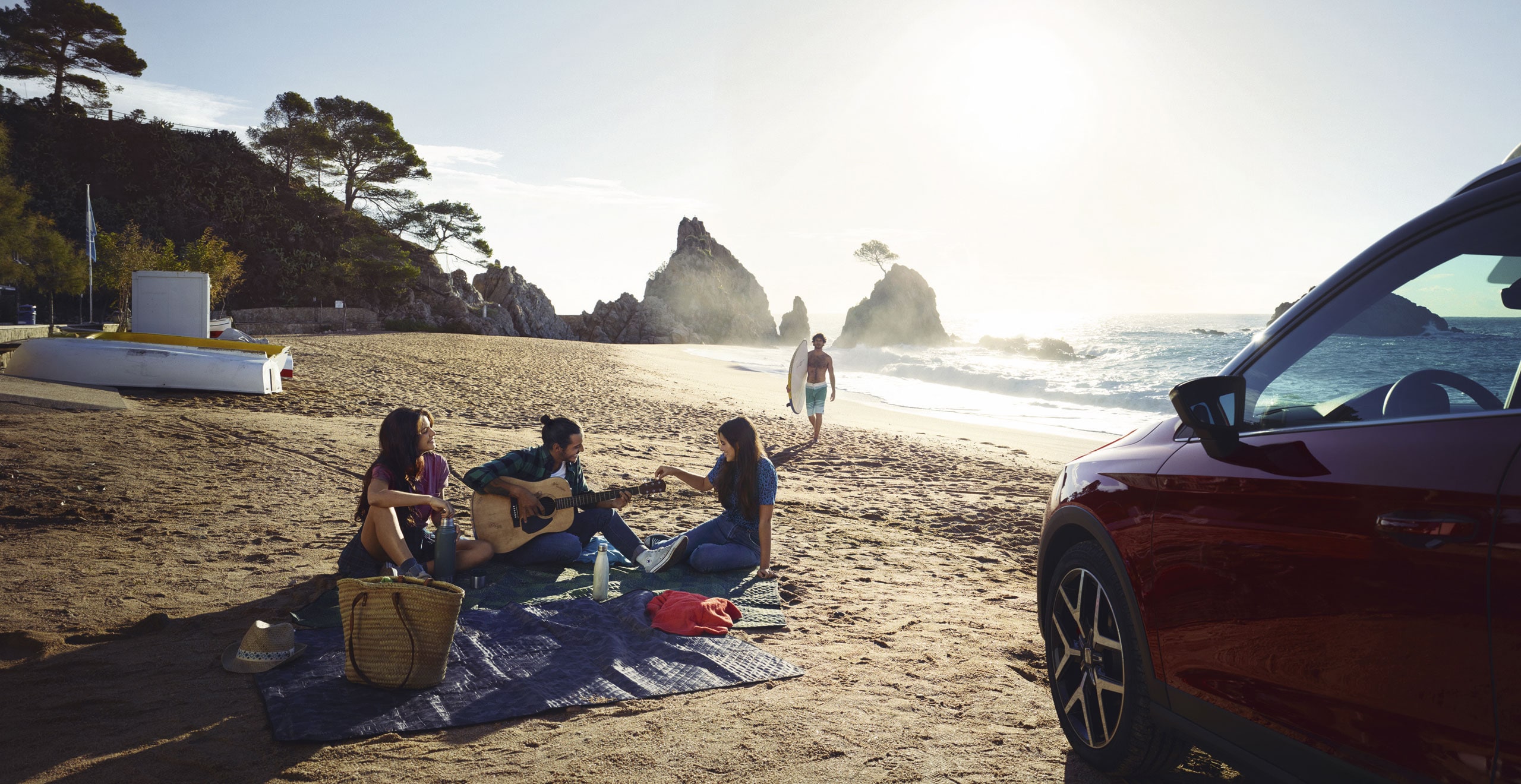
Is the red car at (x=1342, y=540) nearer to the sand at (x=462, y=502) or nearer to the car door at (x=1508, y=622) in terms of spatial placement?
the car door at (x=1508, y=622)

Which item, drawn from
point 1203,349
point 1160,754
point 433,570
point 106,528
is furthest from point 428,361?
point 1203,349

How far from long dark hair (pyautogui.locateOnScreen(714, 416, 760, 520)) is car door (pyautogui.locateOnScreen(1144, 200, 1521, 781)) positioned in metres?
3.46

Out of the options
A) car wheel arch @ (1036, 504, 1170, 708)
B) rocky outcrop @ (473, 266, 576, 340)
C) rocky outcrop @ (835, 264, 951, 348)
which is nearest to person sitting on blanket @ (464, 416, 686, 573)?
car wheel arch @ (1036, 504, 1170, 708)

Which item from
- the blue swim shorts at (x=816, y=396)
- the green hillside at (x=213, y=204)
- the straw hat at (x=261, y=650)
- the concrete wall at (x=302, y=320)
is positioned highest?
the green hillside at (x=213, y=204)

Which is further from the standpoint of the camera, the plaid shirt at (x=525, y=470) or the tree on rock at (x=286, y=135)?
the tree on rock at (x=286, y=135)

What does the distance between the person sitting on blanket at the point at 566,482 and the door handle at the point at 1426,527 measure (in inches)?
180

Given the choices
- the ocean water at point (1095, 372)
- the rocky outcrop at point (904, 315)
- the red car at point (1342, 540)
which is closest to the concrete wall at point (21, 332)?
the ocean water at point (1095, 372)

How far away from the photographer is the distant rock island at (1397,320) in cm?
208

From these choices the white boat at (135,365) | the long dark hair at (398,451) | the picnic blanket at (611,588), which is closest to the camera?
the picnic blanket at (611,588)

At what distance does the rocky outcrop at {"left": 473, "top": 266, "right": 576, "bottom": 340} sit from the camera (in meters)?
57.3

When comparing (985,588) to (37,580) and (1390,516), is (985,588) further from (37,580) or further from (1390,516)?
(37,580)

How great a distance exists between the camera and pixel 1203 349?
4841cm

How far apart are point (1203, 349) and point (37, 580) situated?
53.6 m

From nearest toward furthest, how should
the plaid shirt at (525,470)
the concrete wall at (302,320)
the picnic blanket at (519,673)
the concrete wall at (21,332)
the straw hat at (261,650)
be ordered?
the picnic blanket at (519,673), the straw hat at (261,650), the plaid shirt at (525,470), the concrete wall at (21,332), the concrete wall at (302,320)
